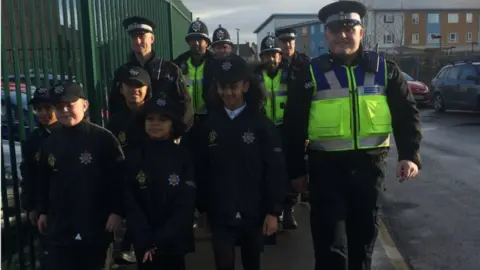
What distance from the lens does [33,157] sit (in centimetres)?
343

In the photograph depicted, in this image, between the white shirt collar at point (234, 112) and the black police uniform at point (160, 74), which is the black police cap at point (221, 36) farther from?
the white shirt collar at point (234, 112)

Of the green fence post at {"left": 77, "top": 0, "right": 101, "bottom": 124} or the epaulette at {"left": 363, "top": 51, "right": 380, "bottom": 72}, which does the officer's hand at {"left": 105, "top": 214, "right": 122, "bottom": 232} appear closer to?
the green fence post at {"left": 77, "top": 0, "right": 101, "bottom": 124}

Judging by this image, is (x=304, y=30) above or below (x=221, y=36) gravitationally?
above

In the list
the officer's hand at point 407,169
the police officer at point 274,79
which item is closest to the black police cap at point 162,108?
the officer's hand at point 407,169

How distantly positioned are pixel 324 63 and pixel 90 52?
198cm

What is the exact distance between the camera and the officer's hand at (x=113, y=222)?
10.8 ft

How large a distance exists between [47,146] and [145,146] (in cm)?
59

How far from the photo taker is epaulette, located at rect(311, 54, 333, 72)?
343cm

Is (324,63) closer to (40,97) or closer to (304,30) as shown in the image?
(40,97)

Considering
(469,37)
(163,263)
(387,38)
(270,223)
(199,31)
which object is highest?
(469,37)

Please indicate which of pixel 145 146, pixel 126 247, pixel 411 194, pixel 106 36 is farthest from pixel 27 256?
pixel 411 194

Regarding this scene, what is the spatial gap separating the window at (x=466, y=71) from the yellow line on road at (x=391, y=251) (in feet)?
40.4

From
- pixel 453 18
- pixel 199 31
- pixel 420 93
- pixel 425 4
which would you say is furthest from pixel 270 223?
pixel 453 18

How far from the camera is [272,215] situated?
3.42 m
